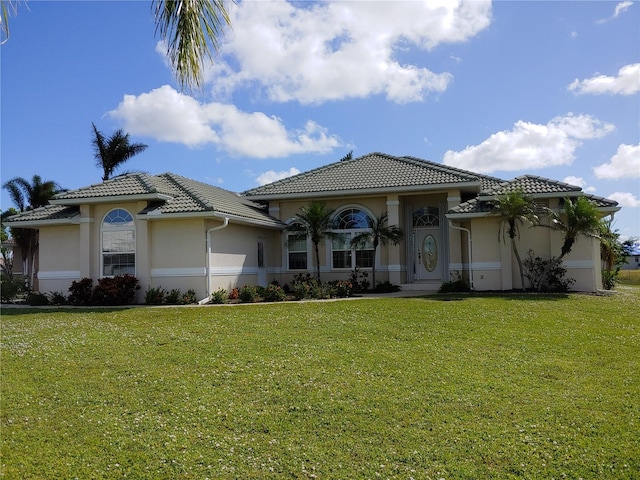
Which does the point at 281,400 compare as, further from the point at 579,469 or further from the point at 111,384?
the point at 579,469

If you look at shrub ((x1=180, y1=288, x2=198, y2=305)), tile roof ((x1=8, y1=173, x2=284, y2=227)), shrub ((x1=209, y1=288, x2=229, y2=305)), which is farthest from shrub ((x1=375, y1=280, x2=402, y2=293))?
shrub ((x1=180, y1=288, x2=198, y2=305))

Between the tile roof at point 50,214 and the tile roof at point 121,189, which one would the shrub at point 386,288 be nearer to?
the tile roof at point 121,189

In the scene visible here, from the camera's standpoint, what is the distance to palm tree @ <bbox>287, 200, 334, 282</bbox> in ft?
66.3

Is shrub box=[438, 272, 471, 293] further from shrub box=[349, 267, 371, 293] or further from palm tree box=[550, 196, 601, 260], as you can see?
palm tree box=[550, 196, 601, 260]

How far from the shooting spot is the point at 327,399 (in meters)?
7.13

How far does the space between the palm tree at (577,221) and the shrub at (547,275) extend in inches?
15.8

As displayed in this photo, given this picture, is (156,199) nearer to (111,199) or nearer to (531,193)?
(111,199)

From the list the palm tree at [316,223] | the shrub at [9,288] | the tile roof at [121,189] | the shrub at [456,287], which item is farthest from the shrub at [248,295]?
the shrub at [9,288]

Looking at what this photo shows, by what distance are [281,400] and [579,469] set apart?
368cm

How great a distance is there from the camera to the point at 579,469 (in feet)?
17.2

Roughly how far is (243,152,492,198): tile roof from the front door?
244 centimetres

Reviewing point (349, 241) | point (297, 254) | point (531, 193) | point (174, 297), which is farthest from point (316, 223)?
point (531, 193)

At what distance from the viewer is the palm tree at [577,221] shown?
55.3ft

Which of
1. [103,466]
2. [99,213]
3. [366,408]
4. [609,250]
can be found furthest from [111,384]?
[609,250]
